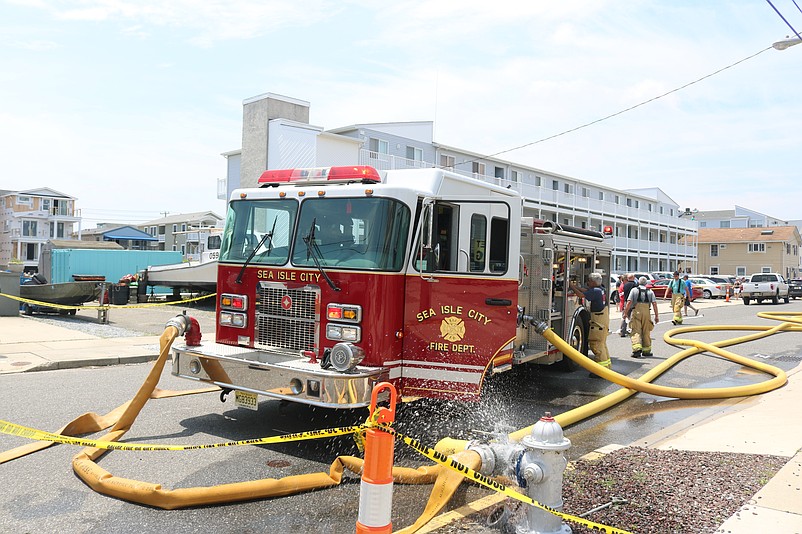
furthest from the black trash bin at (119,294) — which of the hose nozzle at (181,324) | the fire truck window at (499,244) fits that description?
the fire truck window at (499,244)

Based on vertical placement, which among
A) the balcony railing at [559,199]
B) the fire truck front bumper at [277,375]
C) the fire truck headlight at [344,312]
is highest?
the balcony railing at [559,199]

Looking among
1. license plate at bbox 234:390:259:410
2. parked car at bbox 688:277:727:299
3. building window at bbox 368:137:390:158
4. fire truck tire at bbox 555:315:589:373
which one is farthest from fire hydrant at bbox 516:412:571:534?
parked car at bbox 688:277:727:299

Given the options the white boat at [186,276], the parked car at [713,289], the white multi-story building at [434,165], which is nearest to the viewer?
the white boat at [186,276]

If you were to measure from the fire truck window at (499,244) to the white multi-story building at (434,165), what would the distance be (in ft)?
73.2

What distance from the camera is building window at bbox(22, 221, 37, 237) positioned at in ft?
227

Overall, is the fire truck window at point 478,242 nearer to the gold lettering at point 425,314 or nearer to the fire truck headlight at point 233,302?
the gold lettering at point 425,314

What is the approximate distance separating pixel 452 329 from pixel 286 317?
5.44 feet

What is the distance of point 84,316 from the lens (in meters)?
18.0

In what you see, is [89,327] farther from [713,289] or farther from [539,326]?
[713,289]

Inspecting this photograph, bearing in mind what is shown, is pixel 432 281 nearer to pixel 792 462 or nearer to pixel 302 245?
pixel 302 245

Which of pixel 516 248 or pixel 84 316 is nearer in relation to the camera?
pixel 516 248

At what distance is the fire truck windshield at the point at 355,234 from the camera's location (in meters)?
6.11

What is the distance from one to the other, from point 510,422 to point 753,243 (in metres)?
80.3

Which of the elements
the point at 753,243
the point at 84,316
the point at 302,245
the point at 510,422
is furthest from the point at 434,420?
the point at 753,243
